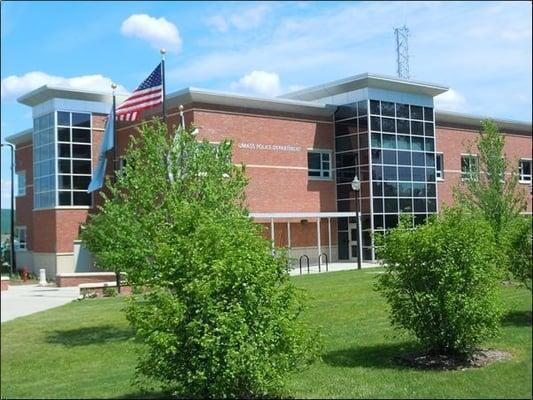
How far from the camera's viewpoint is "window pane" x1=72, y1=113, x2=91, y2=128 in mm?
35688

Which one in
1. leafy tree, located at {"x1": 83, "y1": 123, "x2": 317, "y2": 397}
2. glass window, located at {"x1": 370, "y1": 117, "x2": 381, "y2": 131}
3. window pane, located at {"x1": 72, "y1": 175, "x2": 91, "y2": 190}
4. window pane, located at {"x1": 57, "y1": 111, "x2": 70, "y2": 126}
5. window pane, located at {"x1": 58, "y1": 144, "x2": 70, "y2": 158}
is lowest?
leafy tree, located at {"x1": 83, "y1": 123, "x2": 317, "y2": 397}

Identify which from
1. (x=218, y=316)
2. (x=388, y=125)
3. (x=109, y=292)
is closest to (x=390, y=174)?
(x=388, y=125)

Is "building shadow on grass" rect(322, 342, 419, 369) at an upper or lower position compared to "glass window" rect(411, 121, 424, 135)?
lower

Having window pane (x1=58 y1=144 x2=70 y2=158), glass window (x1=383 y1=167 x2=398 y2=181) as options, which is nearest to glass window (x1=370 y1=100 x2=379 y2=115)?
glass window (x1=383 y1=167 x2=398 y2=181)

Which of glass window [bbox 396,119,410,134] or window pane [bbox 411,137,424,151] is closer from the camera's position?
glass window [bbox 396,119,410,134]

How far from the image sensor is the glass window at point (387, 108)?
37.3m

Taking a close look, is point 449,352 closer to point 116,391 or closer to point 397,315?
point 397,315

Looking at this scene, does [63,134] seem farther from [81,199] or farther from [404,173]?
[404,173]

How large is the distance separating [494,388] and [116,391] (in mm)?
→ 3832

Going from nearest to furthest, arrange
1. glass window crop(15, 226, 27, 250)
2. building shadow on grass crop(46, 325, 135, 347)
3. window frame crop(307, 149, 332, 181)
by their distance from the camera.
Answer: building shadow on grass crop(46, 325, 135, 347) < window frame crop(307, 149, 332, 181) < glass window crop(15, 226, 27, 250)

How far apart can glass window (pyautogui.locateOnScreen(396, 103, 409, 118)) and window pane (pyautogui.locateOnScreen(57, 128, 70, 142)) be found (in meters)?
18.3

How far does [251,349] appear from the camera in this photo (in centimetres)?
607

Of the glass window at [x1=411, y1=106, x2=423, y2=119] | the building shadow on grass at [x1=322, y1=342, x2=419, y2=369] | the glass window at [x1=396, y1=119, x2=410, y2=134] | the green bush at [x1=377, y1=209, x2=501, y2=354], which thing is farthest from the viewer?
the glass window at [x1=411, y1=106, x2=423, y2=119]

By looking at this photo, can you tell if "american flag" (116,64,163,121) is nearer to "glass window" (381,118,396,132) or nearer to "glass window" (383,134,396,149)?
"glass window" (381,118,396,132)
